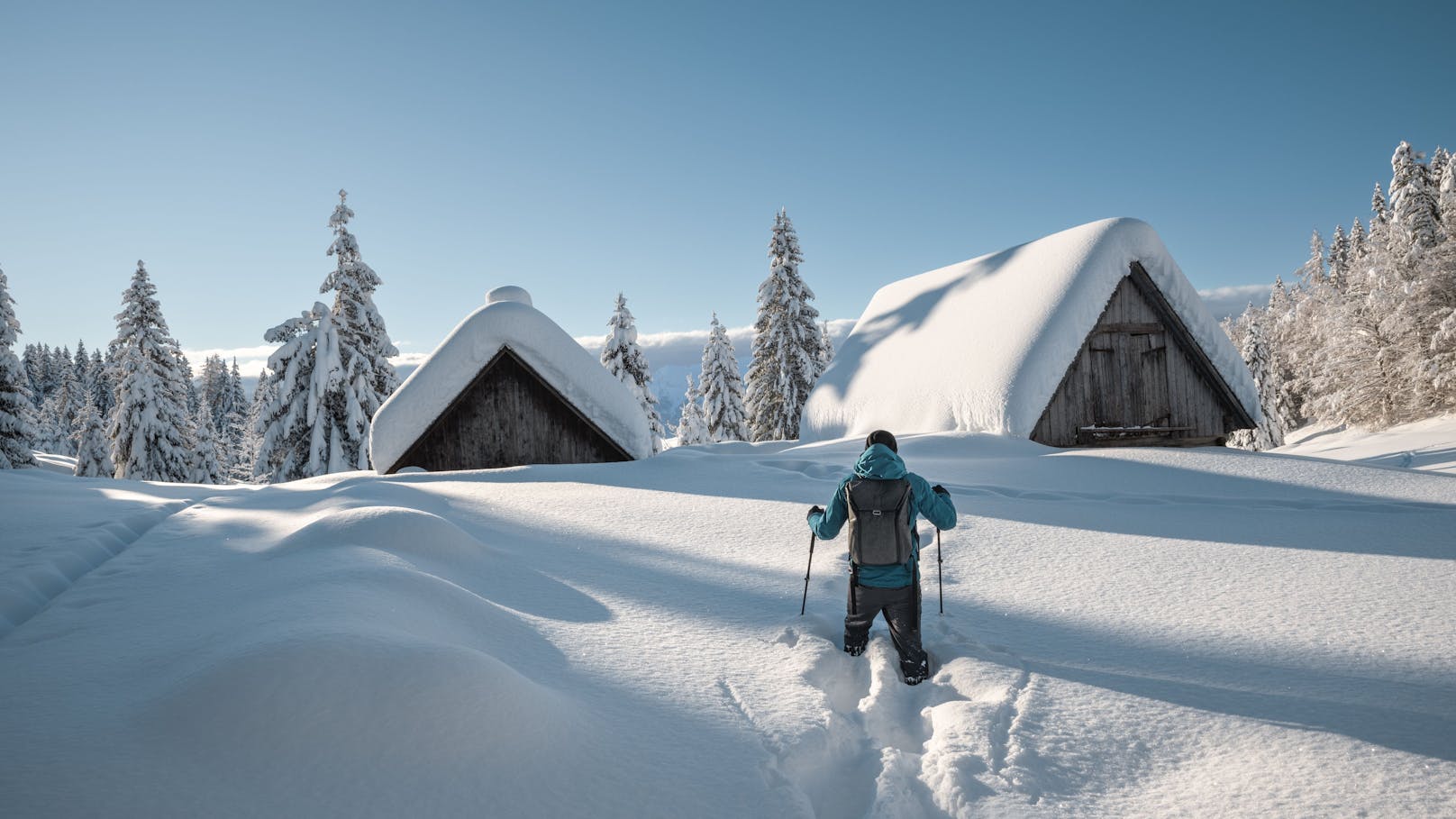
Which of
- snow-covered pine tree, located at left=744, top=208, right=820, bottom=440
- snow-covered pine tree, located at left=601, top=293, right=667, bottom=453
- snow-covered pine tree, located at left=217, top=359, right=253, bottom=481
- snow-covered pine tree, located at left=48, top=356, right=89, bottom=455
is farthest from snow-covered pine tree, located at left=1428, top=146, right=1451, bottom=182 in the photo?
snow-covered pine tree, located at left=48, top=356, right=89, bottom=455

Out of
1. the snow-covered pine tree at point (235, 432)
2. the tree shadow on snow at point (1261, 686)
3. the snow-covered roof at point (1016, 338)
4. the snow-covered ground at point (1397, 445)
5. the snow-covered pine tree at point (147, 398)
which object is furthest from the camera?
the snow-covered pine tree at point (235, 432)

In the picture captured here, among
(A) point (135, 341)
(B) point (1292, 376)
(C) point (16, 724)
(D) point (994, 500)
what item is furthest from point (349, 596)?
(B) point (1292, 376)

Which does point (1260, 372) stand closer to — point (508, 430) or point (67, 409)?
point (508, 430)

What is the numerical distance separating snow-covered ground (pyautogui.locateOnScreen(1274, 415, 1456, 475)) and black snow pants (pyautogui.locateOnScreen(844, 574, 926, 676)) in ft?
57.7

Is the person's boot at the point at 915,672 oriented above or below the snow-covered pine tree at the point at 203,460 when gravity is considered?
below

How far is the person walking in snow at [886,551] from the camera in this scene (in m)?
4.18

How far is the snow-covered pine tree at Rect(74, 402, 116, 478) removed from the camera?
2856 centimetres

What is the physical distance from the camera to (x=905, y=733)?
11.1ft

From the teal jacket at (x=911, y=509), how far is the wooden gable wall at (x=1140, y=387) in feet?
29.8

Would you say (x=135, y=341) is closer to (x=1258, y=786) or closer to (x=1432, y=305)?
(x=1258, y=786)

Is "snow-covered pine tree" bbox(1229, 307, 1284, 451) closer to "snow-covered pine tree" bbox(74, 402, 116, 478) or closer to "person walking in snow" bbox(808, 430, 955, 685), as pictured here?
"person walking in snow" bbox(808, 430, 955, 685)

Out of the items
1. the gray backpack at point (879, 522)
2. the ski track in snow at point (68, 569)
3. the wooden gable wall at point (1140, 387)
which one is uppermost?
the wooden gable wall at point (1140, 387)

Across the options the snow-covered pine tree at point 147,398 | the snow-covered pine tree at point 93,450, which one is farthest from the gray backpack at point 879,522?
the snow-covered pine tree at point 93,450

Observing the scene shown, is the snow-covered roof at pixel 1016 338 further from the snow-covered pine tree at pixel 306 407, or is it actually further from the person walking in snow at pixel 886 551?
the snow-covered pine tree at pixel 306 407
